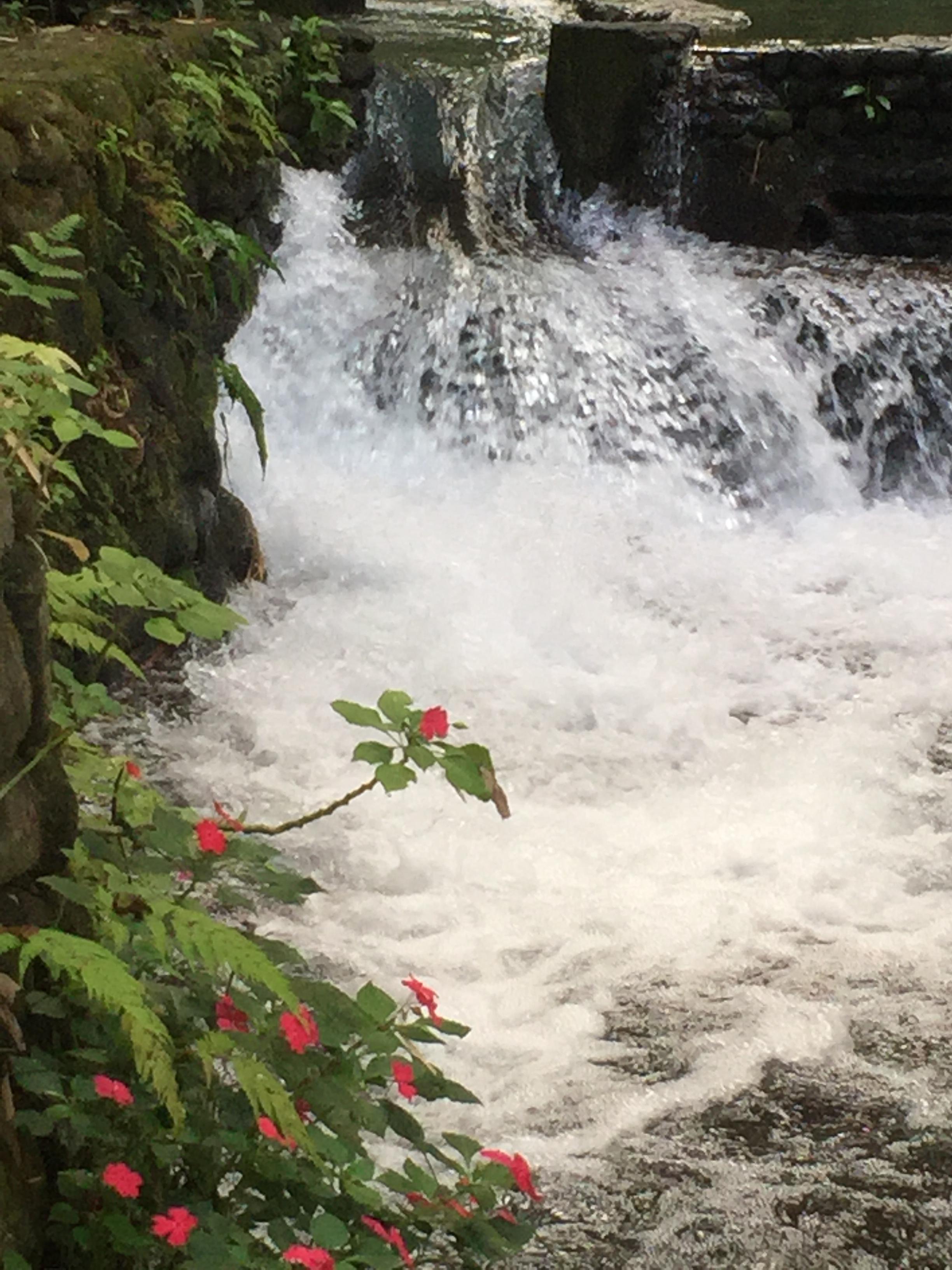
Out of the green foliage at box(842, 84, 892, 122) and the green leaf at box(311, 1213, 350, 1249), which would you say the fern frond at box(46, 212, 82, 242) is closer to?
the green leaf at box(311, 1213, 350, 1249)

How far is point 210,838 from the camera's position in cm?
180

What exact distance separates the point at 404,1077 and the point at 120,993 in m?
0.46

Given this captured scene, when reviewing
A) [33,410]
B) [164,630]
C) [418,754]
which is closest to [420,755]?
[418,754]

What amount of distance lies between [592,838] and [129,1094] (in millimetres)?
2143

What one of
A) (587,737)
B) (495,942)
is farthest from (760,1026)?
(587,737)

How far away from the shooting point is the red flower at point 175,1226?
4.92 ft

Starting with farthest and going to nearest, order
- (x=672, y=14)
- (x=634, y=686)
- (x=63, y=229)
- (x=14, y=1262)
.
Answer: (x=672, y=14) → (x=634, y=686) → (x=63, y=229) → (x=14, y=1262)

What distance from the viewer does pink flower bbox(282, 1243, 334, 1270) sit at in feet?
5.06

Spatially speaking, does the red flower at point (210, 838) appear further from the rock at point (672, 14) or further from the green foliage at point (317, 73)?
the rock at point (672, 14)

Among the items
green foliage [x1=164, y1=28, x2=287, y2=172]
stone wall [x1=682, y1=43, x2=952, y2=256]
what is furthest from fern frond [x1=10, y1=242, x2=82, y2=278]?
stone wall [x1=682, y1=43, x2=952, y2=256]

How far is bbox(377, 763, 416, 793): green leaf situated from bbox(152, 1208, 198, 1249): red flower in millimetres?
540

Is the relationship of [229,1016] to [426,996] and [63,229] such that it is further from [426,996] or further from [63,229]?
[63,229]

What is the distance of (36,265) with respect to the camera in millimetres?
2910

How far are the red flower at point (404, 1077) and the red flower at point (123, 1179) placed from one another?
0.38m
